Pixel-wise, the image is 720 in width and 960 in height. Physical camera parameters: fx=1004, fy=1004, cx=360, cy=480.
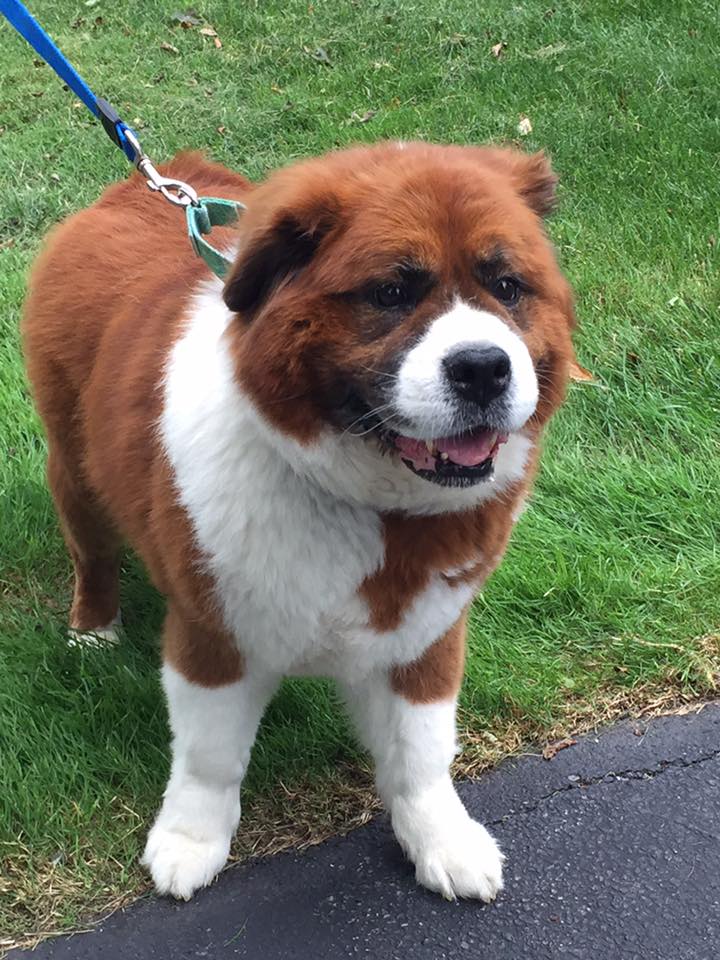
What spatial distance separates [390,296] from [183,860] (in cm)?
147

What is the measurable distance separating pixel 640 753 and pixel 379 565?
1.13 metres

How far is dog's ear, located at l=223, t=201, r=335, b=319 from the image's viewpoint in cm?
196

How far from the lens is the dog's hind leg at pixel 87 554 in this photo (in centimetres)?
301

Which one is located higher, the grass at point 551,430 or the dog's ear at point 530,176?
the dog's ear at point 530,176

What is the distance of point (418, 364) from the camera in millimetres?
1836

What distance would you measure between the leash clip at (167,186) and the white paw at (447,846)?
165 centimetres

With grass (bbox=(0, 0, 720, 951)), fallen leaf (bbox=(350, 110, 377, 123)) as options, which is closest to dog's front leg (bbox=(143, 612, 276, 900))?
grass (bbox=(0, 0, 720, 951))

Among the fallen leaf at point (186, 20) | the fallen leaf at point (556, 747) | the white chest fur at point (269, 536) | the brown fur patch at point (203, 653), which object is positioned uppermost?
the white chest fur at point (269, 536)

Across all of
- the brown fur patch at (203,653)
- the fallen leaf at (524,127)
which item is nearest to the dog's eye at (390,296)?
the brown fur patch at (203,653)

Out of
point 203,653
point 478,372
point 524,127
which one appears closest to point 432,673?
point 203,653

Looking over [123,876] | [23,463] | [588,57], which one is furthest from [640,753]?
[588,57]

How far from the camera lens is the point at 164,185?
9.03ft

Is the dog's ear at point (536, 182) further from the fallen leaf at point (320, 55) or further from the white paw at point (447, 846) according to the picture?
the fallen leaf at point (320, 55)

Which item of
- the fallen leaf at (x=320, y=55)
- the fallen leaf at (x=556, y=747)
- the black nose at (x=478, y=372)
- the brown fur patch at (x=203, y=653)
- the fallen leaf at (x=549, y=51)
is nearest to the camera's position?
the black nose at (x=478, y=372)
